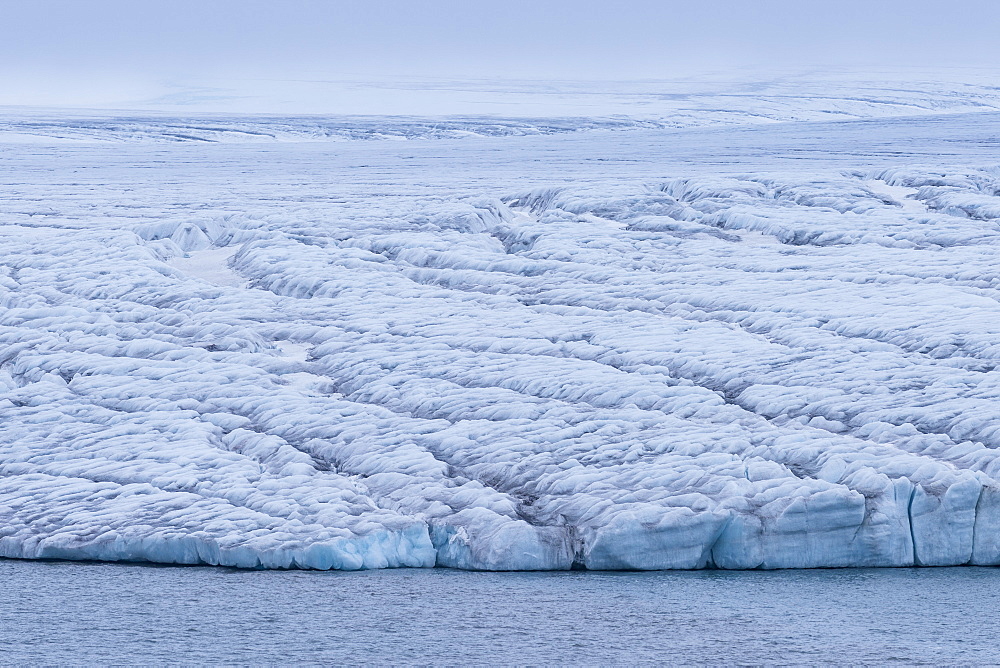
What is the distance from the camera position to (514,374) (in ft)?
18.9

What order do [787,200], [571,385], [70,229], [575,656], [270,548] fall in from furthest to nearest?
1. [787,200]
2. [70,229]
3. [571,385]
4. [270,548]
5. [575,656]

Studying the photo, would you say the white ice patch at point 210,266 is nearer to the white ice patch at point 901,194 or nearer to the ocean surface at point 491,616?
the ocean surface at point 491,616

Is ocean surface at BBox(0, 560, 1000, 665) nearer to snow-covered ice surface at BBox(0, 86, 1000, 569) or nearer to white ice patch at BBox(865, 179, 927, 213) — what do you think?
snow-covered ice surface at BBox(0, 86, 1000, 569)

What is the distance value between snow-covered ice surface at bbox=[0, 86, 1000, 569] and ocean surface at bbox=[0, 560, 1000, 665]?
0.42 feet

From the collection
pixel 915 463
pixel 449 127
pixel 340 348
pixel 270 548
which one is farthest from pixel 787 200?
pixel 449 127

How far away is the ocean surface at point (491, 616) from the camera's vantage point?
3566 millimetres

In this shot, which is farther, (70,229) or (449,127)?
(449,127)

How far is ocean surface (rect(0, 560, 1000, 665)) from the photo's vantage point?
11.7 ft

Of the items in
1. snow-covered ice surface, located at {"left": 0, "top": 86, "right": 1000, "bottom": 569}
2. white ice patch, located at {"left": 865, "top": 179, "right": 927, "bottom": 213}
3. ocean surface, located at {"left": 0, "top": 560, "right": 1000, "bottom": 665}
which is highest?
white ice patch, located at {"left": 865, "top": 179, "right": 927, "bottom": 213}

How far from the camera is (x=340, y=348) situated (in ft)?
21.0

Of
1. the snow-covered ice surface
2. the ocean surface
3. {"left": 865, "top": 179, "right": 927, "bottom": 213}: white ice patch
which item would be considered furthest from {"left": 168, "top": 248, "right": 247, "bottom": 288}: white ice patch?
{"left": 865, "top": 179, "right": 927, "bottom": 213}: white ice patch

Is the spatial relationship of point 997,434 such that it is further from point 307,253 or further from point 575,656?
point 307,253

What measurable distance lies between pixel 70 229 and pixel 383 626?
6.43m

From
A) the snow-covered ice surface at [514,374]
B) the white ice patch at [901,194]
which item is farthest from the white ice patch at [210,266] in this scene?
the white ice patch at [901,194]
